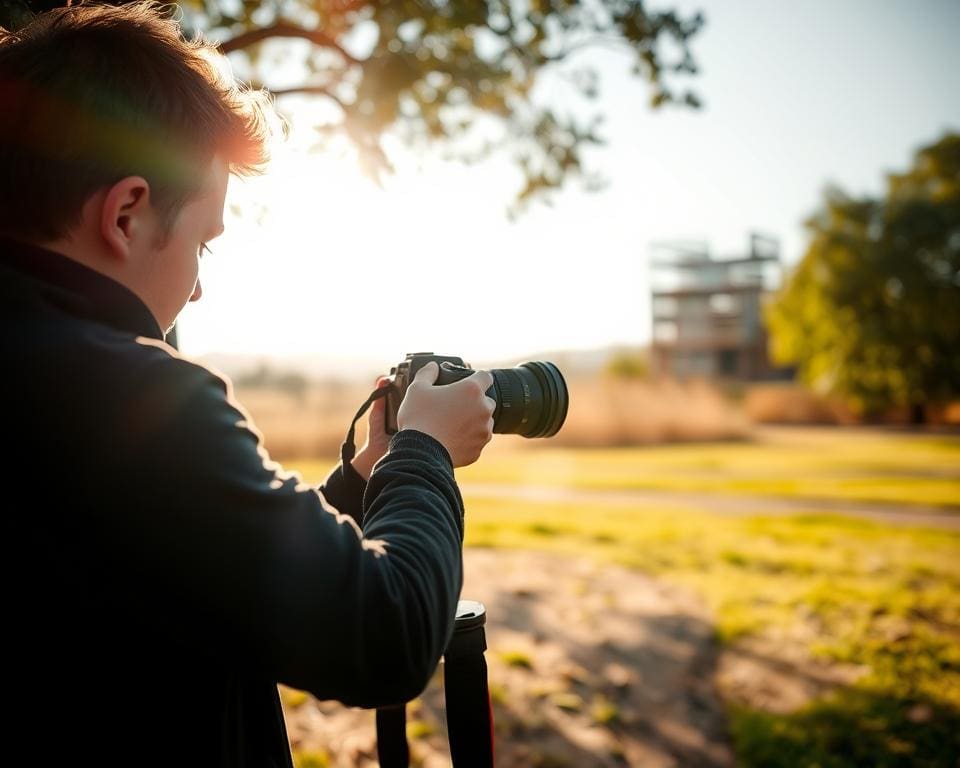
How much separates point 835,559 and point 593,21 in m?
4.26

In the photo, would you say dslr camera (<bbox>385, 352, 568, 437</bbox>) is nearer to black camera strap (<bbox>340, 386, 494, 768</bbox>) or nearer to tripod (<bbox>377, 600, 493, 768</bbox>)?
black camera strap (<bbox>340, 386, 494, 768</bbox>)

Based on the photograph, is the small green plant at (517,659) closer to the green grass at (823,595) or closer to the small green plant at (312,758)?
the green grass at (823,595)

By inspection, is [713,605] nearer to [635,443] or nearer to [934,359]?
[635,443]

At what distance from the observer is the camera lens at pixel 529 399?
1520 mm

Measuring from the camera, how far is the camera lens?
1520 millimetres

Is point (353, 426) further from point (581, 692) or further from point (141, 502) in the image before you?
point (581, 692)

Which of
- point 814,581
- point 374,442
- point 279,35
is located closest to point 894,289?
point 814,581

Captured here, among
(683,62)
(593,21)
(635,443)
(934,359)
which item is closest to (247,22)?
(593,21)

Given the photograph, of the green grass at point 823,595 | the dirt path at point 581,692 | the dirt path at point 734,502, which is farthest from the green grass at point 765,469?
the dirt path at point 581,692

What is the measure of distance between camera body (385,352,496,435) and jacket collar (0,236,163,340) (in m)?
0.58

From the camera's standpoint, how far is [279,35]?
3.50 meters

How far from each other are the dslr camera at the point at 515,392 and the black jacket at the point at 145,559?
583 mm

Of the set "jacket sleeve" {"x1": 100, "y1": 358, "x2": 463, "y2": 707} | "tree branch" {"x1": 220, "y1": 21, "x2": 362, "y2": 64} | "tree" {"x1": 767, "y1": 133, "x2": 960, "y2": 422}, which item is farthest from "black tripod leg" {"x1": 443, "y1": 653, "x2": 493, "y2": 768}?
"tree" {"x1": 767, "y1": 133, "x2": 960, "y2": 422}

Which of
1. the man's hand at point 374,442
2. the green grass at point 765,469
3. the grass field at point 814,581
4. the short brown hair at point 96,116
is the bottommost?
the green grass at point 765,469
